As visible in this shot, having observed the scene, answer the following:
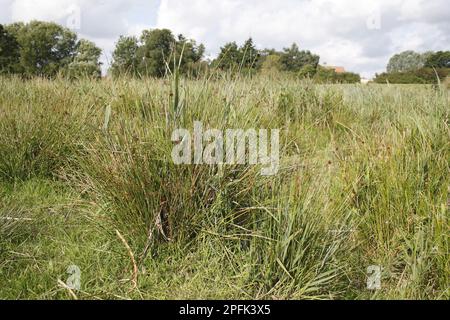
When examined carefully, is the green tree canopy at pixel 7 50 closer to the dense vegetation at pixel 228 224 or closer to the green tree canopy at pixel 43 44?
the green tree canopy at pixel 43 44

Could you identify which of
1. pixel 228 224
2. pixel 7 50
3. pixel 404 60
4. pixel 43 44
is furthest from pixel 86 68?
pixel 404 60

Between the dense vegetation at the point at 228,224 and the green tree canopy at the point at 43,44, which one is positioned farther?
the green tree canopy at the point at 43,44

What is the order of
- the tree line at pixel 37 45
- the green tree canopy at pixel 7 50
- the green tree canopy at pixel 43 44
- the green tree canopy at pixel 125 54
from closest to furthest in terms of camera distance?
the green tree canopy at pixel 125 54, the green tree canopy at pixel 7 50, the tree line at pixel 37 45, the green tree canopy at pixel 43 44

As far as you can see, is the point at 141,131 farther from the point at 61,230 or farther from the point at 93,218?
the point at 61,230

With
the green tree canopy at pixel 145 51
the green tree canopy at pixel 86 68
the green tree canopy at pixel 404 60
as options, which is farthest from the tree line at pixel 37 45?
the green tree canopy at pixel 404 60

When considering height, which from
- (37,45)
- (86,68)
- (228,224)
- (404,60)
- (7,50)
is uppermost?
(404,60)

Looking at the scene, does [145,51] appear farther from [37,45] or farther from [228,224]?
[37,45]

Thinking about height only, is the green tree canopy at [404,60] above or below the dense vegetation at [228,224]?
above

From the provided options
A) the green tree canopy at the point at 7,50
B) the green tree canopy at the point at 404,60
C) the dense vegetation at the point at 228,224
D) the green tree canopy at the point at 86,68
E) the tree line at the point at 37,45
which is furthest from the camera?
the green tree canopy at the point at 404,60

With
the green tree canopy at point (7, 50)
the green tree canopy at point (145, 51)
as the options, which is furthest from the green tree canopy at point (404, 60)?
the green tree canopy at point (145, 51)

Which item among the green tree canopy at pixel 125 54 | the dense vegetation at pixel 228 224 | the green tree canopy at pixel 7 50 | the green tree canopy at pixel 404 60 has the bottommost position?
the dense vegetation at pixel 228 224

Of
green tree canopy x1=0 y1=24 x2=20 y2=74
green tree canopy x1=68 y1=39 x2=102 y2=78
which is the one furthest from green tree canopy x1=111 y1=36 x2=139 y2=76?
green tree canopy x1=0 y1=24 x2=20 y2=74
